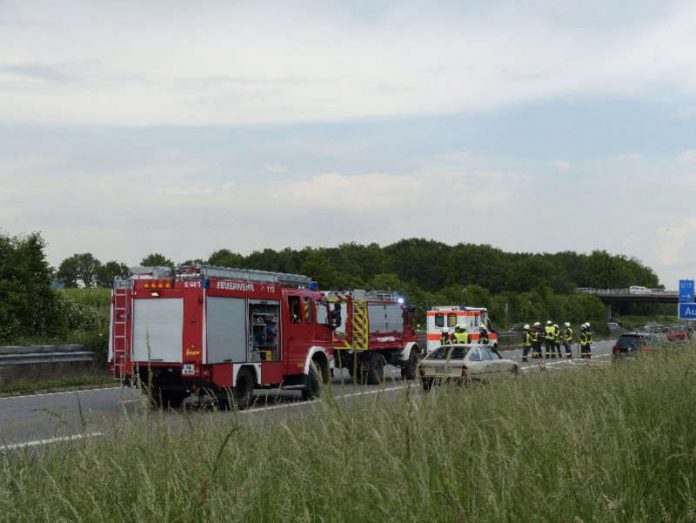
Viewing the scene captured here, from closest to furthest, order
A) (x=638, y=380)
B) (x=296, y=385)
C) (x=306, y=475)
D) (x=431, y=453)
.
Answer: (x=306, y=475) → (x=431, y=453) → (x=638, y=380) → (x=296, y=385)

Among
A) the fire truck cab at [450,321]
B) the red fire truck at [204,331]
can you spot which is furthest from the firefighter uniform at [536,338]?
the red fire truck at [204,331]

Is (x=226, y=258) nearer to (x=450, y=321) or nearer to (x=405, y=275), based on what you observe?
(x=405, y=275)

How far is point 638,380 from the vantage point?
872 cm

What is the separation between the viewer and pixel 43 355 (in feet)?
71.8

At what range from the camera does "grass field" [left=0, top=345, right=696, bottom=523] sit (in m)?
4.20

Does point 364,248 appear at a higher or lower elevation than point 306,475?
higher

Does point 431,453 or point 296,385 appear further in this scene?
point 296,385

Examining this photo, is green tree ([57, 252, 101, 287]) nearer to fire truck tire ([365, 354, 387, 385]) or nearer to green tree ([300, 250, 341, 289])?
green tree ([300, 250, 341, 289])

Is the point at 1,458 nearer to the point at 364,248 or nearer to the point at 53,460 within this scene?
the point at 53,460

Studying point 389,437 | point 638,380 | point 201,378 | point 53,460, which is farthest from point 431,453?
point 201,378

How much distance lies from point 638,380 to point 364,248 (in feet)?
417

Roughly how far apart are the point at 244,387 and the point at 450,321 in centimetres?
1604

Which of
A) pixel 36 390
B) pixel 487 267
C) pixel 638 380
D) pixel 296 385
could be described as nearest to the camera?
pixel 638 380

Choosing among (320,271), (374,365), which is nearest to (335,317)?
(374,365)
